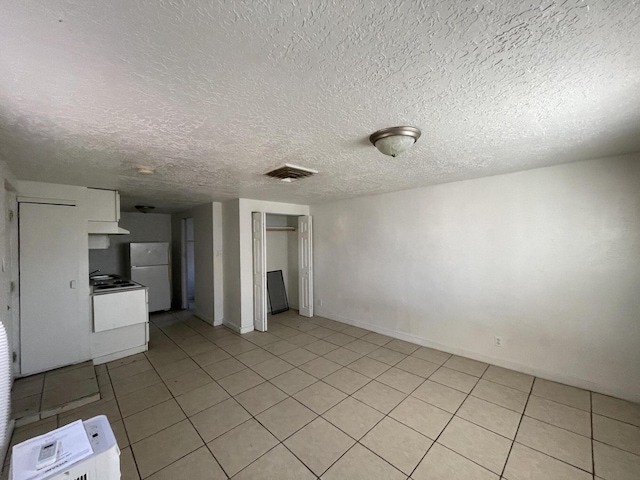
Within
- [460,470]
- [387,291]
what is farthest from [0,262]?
[387,291]

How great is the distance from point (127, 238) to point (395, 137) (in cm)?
645

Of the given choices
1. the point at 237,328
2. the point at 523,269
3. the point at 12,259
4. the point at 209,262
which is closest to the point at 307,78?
the point at 523,269

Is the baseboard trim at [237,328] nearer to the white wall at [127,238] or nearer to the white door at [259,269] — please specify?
the white door at [259,269]

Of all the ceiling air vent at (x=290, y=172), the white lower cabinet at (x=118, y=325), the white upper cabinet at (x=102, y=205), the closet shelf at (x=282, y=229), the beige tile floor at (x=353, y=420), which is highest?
the ceiling air vent at (x=290, y=172)

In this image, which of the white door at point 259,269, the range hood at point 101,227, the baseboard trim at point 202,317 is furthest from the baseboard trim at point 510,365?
the range hood at point 101,227

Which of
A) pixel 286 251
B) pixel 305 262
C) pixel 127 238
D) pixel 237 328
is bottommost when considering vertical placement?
pixel 237 328

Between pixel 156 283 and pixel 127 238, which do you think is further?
pixel 127 238

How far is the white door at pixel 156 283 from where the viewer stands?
5.35 metres

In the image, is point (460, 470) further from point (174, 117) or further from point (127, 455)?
point (174, 117)

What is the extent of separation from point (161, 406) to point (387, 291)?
3.21 metres

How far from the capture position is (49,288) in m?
3.10

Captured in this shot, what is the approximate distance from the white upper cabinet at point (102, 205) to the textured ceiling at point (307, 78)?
1.22 metres

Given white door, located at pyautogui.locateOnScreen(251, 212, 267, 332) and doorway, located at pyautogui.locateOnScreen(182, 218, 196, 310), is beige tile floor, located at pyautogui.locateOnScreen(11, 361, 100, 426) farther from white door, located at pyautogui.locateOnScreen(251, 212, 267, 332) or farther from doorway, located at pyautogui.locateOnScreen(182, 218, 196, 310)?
doorway, located at pyautogui.locateOnScreen(182, 218, 196, 310)

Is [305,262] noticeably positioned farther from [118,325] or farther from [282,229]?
[118,325]
